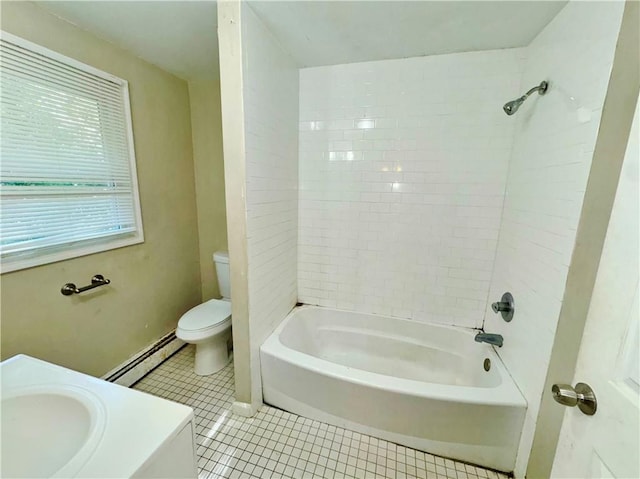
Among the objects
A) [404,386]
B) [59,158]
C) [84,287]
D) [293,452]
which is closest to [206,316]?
[84,287]

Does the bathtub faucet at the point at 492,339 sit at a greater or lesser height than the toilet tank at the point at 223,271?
lesser

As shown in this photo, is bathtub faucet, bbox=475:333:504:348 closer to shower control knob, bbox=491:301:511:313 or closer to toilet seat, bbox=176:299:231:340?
shower control knob, bbox=491:301:511:313

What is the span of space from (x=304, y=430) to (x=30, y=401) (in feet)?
3.88

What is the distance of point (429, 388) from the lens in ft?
4.25

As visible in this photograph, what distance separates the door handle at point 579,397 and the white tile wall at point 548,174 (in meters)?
0.54

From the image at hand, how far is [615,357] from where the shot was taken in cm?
54

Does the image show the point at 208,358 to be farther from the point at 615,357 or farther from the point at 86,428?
the point at 615,357

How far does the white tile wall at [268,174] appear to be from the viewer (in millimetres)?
1321

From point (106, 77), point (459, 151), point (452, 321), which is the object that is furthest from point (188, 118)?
point (452, 321)

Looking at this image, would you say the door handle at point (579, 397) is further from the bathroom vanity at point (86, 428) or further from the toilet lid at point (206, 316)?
the toilet lid at point (206, 316)

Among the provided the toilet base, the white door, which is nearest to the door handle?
the white door

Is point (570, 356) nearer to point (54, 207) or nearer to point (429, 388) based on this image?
point (429, 388)

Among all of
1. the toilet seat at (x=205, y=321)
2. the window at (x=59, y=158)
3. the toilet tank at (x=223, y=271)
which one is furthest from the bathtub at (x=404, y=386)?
the window at (x=59, y=158)

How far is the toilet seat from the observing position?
1.76 m
